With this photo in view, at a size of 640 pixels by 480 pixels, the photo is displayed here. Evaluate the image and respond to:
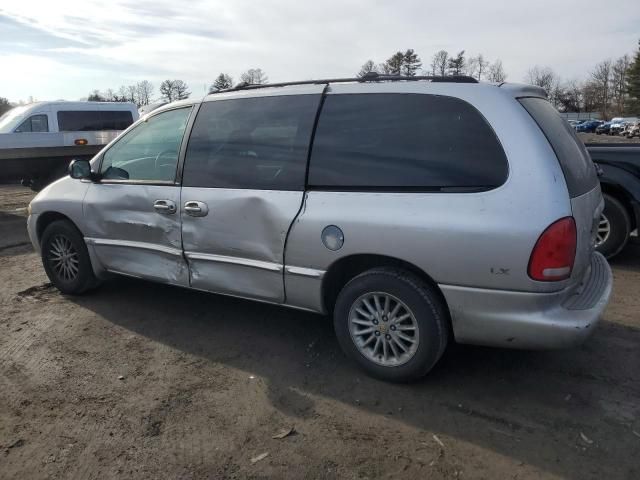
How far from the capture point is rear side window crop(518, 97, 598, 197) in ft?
9.99

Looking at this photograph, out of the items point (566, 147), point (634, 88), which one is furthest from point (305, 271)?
point (634, 88)

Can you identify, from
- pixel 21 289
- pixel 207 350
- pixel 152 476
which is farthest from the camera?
pixel 21 289

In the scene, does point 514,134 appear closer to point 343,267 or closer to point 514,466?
point 343,267

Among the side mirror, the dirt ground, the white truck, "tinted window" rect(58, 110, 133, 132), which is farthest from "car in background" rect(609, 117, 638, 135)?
the side mirror

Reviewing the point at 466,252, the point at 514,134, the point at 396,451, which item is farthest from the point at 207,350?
the point at 514,134

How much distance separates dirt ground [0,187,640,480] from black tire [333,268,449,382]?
0.40ft

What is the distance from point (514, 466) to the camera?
2.60 m

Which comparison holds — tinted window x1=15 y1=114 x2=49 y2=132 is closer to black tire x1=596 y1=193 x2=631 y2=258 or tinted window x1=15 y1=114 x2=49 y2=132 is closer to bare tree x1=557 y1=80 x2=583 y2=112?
black tire x1=596 y1=193 x2=631 y2=258

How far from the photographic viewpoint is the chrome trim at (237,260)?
3668 mm

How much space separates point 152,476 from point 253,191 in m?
1.88

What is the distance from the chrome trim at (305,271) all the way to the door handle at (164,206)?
1095 millimetres

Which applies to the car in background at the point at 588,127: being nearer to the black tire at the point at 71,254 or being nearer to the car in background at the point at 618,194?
the car in background at the point at 618,194

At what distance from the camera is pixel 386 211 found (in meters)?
3.16

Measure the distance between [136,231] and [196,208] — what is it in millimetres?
773
